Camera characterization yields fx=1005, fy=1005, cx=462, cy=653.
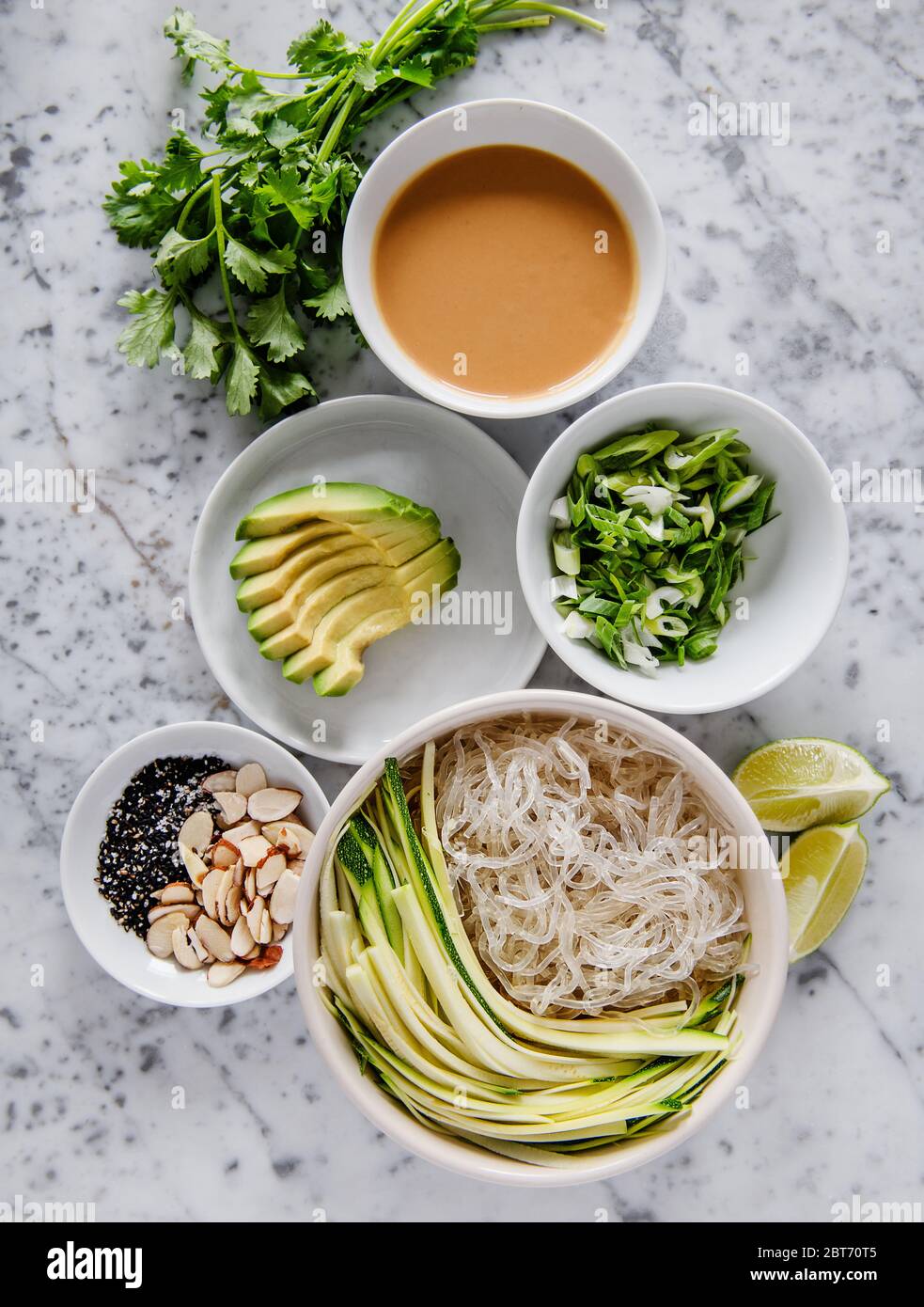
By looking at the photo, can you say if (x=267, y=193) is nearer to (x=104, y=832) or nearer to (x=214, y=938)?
(x=104, y=832)

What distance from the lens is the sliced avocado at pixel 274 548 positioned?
1.93 meters

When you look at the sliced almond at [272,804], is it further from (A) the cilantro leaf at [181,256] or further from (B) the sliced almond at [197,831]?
(A) the cilantro leaf at [181,256]

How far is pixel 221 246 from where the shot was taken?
6.26 ft

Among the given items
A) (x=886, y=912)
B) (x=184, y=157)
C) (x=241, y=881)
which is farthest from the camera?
(x=886, y=912)

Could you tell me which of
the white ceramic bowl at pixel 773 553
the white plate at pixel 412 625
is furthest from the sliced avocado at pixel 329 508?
the white ceramic bowl at pixel 773 553

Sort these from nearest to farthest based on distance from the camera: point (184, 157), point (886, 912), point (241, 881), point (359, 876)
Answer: point (359, 876), point (184, 157), point (241, 881), point (886, 912)

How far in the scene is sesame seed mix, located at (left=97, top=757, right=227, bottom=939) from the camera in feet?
6.72

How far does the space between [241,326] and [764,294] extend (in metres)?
Answer: 1.10

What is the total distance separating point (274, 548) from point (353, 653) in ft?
0.82

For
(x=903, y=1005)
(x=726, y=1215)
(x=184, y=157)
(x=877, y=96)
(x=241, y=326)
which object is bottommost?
(x=726, y=1215)

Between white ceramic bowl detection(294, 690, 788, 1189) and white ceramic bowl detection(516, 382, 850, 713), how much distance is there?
0.33ft

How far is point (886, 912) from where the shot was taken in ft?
7.10
